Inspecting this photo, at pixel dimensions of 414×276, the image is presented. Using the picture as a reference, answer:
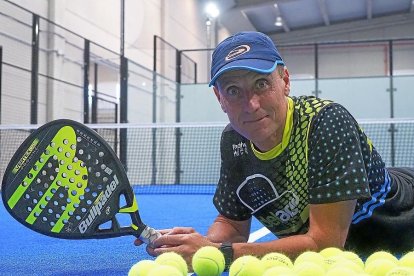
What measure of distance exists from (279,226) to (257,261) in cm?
64

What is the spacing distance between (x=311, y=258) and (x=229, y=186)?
0.65 metres

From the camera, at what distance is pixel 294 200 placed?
2.21 meters

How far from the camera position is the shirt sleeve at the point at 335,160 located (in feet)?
6.38

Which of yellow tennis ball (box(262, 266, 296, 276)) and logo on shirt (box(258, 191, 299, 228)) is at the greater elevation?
logo on shirt (box(258, 191, 299, 228))

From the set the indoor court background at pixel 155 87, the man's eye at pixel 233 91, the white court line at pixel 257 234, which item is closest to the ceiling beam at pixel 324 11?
the indoor court background at pixel 155 87

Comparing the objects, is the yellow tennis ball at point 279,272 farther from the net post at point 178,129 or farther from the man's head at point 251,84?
the net post at point 178,129

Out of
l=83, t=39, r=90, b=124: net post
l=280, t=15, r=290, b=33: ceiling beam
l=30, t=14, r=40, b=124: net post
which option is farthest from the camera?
l=280, t=15, r=290, b=33: ceiling beam

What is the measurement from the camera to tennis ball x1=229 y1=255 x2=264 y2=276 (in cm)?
175

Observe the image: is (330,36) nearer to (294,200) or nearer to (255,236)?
(255,236)

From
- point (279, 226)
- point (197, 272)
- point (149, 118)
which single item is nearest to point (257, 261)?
point (197, 272)

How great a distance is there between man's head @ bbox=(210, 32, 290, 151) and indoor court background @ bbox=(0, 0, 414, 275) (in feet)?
5.18

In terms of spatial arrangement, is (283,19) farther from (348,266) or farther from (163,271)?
(163,271)

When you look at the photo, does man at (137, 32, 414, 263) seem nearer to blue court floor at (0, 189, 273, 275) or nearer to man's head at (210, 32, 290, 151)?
man's head at (210, 32, 290, 151)

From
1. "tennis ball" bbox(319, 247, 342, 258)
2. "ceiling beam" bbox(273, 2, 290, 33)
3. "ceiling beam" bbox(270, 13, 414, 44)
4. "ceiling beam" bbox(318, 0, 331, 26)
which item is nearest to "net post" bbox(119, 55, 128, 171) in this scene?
"ceiling beam" bbox(273, 2, 290, 33)
